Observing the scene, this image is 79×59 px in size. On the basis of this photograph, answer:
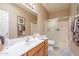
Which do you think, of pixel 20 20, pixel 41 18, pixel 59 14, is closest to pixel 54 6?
pixel 59 14

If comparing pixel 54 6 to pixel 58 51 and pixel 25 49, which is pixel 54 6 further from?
pixel 25 49

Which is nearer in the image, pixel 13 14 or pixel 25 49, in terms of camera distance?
pixel 25 49

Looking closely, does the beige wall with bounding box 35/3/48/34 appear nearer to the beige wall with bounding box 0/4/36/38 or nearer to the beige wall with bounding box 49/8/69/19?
the beige wall with bounding box 49/8/69/19

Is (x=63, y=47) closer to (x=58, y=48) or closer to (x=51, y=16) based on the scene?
(x=58, y=48)

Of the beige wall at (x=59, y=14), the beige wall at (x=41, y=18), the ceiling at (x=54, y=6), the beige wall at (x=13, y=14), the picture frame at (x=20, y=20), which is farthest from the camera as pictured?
the beige wall at (x=41, y=18)

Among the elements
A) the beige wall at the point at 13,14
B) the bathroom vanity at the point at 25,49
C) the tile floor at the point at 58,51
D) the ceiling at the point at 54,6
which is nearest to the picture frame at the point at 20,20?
the beige wall at the point at 13,14

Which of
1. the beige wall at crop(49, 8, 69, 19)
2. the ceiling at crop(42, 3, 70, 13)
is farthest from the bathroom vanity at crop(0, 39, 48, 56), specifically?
the ceiling at crop(42, 3, 70, 13)

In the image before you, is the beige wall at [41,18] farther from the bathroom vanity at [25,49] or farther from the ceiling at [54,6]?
the bathroom vanity at [25,49]

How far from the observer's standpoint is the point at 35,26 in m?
2.62

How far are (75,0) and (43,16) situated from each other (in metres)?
0.89

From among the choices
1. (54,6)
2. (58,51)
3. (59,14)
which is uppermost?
(54,6)

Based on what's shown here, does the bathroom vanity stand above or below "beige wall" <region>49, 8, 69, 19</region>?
below

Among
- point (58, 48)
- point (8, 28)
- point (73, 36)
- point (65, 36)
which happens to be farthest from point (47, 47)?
point (8, 28)

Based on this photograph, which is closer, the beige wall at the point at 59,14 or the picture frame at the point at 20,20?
the picture frame at the point at 20,20
